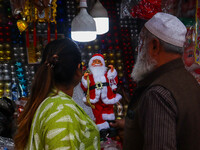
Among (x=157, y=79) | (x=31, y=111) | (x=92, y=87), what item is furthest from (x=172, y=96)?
(x=92, y=87)

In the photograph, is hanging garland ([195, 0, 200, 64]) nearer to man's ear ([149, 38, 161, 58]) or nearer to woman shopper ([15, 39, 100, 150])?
man's ear ([149, 38, 161, 58])

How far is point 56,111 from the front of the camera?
1.16 meters

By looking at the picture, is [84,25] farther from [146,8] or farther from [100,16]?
[146,8]

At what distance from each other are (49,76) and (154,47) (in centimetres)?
59

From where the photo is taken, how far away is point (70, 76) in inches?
54.2

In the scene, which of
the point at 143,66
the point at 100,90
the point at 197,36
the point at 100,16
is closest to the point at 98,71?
the point at 100,90

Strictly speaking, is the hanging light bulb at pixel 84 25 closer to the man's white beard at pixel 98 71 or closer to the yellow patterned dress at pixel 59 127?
the yellow patterned dress at pixel 59 127

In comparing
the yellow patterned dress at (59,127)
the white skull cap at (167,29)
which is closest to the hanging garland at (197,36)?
the white skull cap at (167,29)

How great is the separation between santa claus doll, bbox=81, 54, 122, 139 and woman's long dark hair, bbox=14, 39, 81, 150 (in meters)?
3.06

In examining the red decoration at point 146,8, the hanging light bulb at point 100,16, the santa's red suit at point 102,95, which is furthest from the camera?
the santa's red suit at point 102,95

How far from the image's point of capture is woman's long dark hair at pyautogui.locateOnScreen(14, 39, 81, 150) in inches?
50.5

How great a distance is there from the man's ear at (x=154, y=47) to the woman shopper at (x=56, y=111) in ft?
1.38

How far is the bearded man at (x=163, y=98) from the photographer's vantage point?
109cm

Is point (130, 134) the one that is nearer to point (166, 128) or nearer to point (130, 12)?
point (166, 128)
